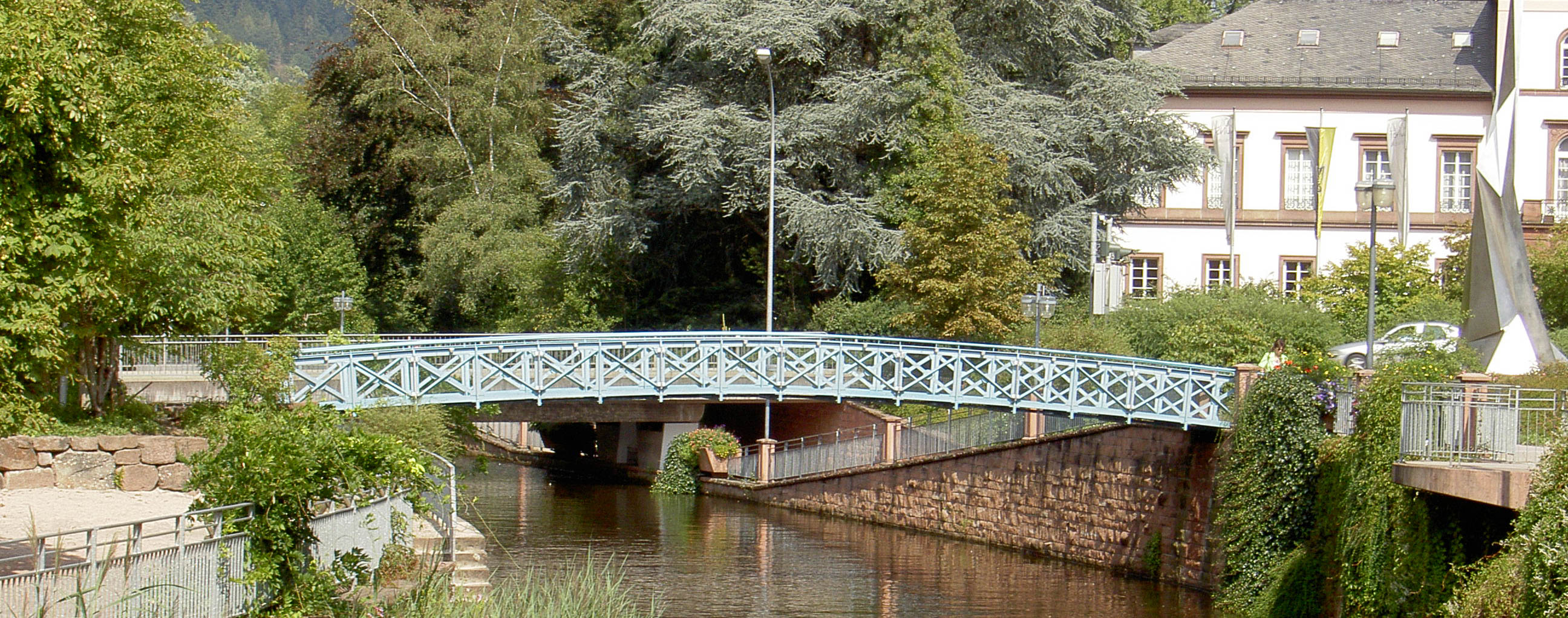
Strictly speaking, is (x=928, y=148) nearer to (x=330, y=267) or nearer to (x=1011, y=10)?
(x=1011, y=10)

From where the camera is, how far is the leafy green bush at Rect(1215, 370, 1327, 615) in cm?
2117

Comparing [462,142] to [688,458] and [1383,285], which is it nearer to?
[688,458]

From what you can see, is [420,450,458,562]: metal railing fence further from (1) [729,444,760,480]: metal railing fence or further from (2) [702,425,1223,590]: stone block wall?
(1) [729,444,760,480]: metal railing fence

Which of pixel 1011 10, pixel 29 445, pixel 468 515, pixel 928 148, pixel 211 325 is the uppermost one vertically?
pixel 1011 10

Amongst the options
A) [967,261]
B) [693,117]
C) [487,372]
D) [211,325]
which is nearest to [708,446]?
[693,117]

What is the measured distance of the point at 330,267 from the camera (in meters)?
49.2

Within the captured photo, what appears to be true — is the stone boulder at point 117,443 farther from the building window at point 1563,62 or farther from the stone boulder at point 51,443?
the building window at point 1563,62

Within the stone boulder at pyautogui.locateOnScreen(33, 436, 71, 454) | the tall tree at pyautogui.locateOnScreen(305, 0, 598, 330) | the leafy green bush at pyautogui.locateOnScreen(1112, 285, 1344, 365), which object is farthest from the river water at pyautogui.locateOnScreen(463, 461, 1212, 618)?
the tall tree at pyautogui.locateOnScreen(305, 0, 598, 330)

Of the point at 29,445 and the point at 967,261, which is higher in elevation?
the point at 967,261

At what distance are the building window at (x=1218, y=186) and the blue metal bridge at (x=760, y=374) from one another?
20.3 metres

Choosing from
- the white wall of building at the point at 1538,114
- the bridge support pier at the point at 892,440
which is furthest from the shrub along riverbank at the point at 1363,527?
the white wall of building at the point at 1538,114

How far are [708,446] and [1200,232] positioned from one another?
15.8 metres

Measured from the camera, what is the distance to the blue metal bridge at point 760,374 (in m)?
22.8

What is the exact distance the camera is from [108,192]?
1933 cm
